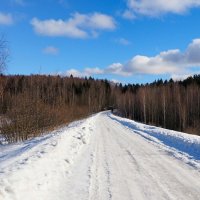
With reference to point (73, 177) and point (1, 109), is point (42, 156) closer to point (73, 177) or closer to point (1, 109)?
point (73, 177)

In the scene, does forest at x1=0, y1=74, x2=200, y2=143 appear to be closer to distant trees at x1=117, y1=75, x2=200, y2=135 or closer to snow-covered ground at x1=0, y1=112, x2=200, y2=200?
distant trees at x1=117, y1=75, x2=200, y2=135

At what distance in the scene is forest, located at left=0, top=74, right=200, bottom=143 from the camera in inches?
928

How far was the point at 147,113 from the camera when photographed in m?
90.5

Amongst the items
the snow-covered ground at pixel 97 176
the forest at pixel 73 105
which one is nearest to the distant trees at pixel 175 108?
the forest at pixel 73 105

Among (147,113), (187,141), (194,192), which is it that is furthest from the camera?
(147,113)

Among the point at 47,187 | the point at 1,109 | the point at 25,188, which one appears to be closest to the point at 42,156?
the point at 47,187

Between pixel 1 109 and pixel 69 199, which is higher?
pixel 1 109

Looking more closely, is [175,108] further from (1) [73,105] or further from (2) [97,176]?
(2) [97,176]

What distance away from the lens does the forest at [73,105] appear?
23.6 metres

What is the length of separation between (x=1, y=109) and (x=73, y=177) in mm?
17310

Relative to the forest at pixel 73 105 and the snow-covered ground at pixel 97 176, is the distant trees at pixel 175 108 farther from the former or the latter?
the snow-covered ground at pixel 97 176

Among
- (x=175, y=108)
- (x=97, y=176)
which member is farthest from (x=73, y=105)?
(x=97, y=176)

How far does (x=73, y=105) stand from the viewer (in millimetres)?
70062

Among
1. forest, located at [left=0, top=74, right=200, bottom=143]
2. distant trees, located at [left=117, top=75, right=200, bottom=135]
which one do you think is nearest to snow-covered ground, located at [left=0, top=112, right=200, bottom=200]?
forest, located at [left=0, top=74, right=200, bottom=143]
